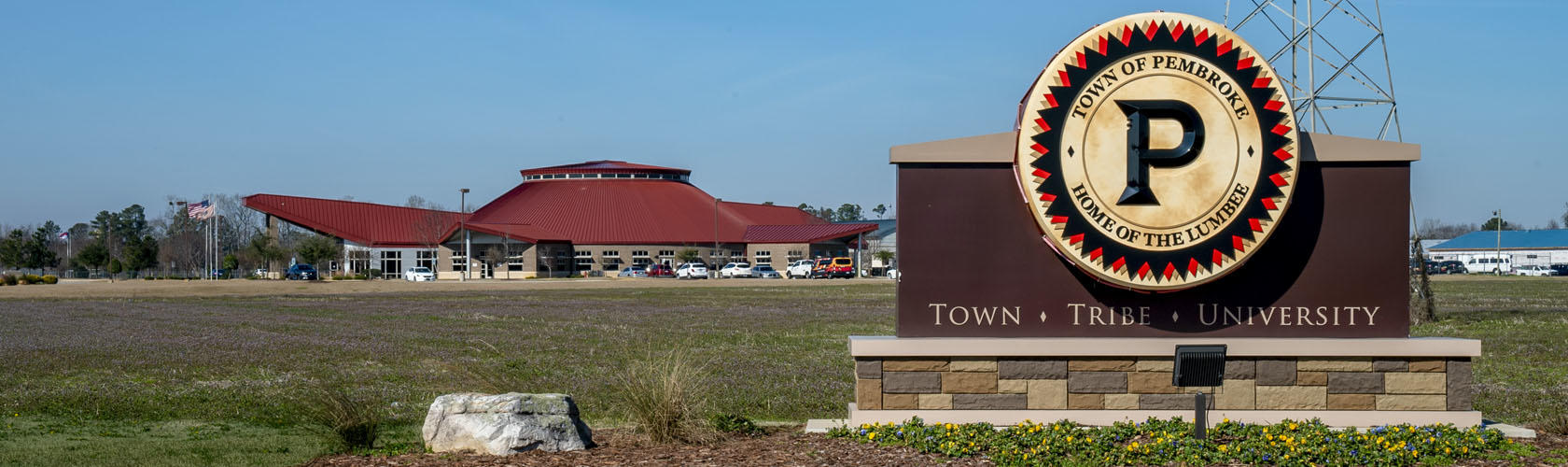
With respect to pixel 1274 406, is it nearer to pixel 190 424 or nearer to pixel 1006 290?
pixel 1006 290

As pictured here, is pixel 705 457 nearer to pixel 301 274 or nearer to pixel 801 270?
pixel 801 270

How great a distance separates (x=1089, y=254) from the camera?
9.53 metres

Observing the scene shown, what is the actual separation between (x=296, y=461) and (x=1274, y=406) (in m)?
7.29

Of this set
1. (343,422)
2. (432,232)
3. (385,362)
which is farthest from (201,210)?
(343,422)

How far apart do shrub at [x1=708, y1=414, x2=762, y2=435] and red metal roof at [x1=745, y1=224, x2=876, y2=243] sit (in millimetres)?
88753

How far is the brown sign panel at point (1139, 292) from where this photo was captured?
9.80m

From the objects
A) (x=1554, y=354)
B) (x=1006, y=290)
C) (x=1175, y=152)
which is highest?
(x=1175, y=152)

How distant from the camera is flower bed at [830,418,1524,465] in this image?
325 inches

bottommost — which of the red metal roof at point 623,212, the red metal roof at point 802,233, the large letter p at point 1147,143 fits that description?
the large letter p at point 1147,143

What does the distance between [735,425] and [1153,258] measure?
3403mm

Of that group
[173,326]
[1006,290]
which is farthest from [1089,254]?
[173,326]

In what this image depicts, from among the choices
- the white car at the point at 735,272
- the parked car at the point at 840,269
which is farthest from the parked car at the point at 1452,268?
the white car at the point at 735,272

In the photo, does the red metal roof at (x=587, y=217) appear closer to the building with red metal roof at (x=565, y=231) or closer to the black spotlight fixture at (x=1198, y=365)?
the building with red metal roof at (x=565, y=231)

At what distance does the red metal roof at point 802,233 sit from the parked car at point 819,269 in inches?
452
